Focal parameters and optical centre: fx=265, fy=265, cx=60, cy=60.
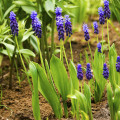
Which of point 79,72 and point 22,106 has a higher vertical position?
point 79,72

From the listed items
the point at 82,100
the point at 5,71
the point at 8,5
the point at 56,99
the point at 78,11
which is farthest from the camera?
the point at 78,11

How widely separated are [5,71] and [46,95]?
4.75 ft

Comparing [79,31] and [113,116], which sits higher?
[79,31]

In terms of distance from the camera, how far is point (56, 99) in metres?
2.23

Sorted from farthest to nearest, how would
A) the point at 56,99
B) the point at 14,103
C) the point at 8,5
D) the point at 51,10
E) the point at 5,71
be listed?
the point at 5,71, the point at 8,5, the point at 51,10, the point at 14,103, the point at 56,99

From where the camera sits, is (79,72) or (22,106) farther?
(22,106)

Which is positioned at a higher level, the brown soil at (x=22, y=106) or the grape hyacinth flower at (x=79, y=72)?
the grape hyacinth flower at (x=79, y=72)

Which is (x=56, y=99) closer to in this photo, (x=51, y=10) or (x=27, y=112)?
(x=27, y=112)

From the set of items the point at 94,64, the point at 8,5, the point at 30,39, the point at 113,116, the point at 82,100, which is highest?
the point at 8,5

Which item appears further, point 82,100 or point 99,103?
point 99,103

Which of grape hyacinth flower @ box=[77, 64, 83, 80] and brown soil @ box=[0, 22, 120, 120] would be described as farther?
brown soil @ box=[0, 22, 120, 120]

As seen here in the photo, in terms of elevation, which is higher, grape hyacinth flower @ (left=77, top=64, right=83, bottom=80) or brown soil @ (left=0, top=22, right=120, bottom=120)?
grape hyacinth flower @ (left=77, top=64, right=83, bottom=80)

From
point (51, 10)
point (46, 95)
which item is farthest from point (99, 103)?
point (51, 10)

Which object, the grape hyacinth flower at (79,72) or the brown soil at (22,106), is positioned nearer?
the grape hyacinth flower at (79,72)
